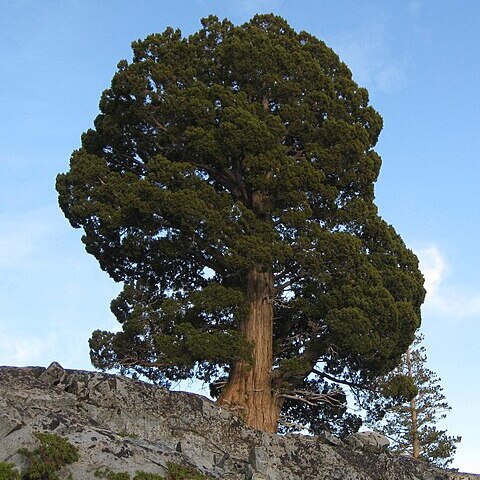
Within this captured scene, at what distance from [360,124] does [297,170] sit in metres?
3.12

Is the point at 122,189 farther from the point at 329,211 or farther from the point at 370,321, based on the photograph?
the point at 370,321

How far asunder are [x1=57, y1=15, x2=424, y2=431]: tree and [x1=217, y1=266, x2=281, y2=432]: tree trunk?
0.04 m

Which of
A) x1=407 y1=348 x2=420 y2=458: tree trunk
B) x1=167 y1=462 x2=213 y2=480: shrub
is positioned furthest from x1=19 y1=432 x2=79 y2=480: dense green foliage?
x1=407 y1=348 x2=420 y2=458: tree trunk

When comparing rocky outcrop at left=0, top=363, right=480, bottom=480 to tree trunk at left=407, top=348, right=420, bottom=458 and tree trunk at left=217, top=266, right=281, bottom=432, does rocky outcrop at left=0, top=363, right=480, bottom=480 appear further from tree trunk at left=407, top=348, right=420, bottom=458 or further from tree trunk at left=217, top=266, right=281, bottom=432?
tree trunk at left=407, top=348, right=420, bottom=458

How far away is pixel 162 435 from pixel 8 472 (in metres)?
5.58

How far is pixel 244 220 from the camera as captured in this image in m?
19.8

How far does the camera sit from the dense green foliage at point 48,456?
11.7 metres

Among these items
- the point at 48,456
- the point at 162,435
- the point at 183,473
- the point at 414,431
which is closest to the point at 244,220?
the point at 162,435

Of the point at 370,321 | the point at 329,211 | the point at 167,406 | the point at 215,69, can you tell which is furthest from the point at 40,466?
the point at 215,69

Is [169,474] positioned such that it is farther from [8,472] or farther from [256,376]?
[256,376]

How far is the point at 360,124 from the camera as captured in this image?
2252 cm

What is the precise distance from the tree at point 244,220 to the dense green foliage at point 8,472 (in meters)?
7.58

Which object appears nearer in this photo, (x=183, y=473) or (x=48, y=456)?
(x=48, y=456)

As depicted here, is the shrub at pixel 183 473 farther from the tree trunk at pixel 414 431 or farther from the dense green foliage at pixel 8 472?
the tree trunk at pixel 414 431
